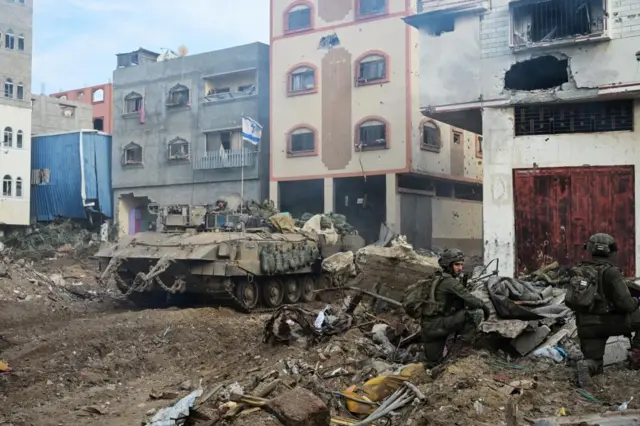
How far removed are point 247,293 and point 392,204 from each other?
406 inches

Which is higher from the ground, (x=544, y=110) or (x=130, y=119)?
(x=130, y=119)

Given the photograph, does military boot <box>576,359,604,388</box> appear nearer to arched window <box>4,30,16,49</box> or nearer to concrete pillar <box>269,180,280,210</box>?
concrete pillar <box>269,180,280,210</box>

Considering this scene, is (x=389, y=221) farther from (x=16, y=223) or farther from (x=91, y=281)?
(x=16, y=223)

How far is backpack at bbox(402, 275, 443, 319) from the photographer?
7242mm

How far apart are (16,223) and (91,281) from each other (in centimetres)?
1417

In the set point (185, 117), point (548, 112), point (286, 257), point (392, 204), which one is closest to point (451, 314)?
point (286, 257)

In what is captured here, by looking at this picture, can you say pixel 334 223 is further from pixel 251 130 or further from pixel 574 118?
pixel 251 130

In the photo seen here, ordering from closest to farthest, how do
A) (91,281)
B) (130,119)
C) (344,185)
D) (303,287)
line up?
(303,287)
(91,281)
(344,185)
(130,119)

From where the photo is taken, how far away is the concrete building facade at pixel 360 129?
23672 millimetres

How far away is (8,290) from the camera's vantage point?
14.9 m

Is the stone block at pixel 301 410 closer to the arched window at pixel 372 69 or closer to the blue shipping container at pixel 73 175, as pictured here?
the arched window at pixel 372 69

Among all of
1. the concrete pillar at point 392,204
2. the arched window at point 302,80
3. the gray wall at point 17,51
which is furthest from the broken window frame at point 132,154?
the concrete pillar at point 392,204

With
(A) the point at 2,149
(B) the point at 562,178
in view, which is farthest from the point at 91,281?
(A) the point at 2,149

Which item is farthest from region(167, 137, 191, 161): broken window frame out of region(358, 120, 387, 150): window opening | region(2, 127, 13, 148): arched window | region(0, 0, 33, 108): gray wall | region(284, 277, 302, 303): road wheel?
region(284, 277, 302, 303): road wheel
